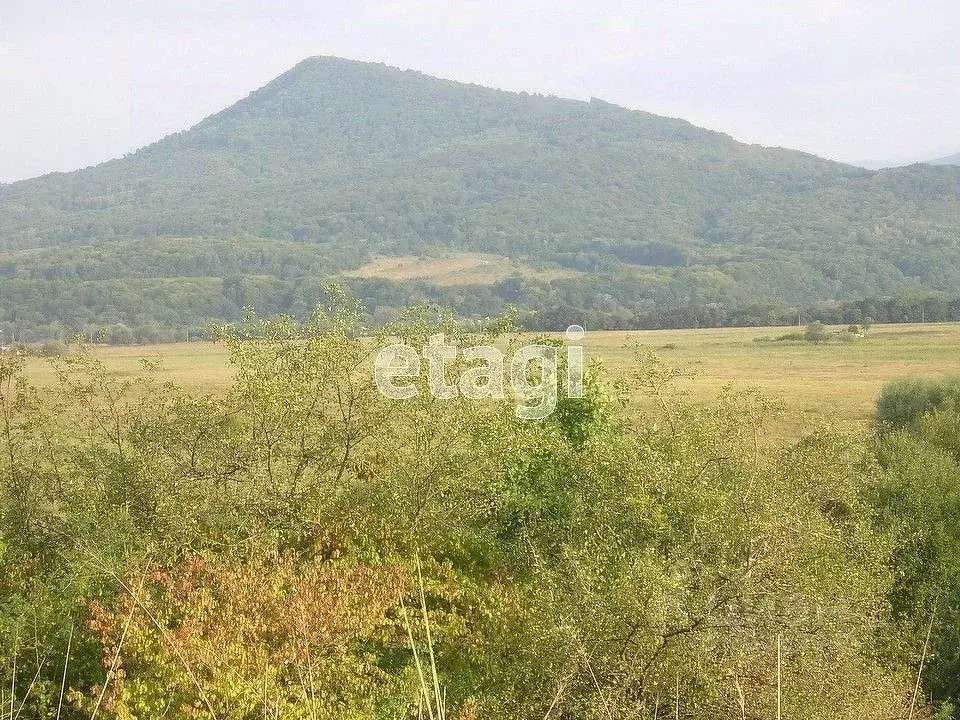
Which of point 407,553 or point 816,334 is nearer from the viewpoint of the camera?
point 407,553

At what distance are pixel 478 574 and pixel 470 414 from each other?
11.1 ft

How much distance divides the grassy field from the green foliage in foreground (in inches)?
1288

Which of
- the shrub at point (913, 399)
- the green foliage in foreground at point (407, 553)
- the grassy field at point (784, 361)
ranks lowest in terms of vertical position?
the grassy field at point (784, 361)

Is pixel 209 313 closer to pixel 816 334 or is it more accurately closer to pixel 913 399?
pixel 816 334

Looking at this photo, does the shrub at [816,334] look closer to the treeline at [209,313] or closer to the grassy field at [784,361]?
the grassy field at [784,361]

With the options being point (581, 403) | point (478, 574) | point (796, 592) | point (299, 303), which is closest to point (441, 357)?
point (478, 574)

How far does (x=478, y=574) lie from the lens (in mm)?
19422

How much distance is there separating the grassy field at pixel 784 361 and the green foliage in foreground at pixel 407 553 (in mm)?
32708

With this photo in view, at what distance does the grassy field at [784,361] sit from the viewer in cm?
7138

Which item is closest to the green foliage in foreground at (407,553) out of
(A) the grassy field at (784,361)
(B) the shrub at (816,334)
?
(A) the grassy field at (784,361)

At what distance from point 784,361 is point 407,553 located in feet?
301

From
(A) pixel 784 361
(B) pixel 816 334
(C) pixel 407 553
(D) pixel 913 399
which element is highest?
(C) pixel 407 553

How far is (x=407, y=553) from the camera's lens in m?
17.5

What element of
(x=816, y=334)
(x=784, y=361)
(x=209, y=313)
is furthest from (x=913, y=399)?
(x=209, y=313)
